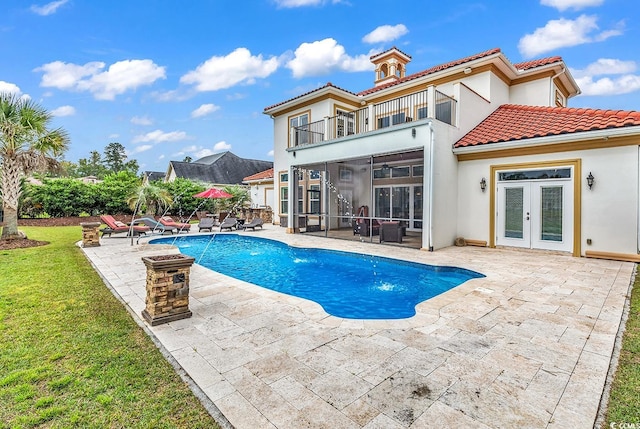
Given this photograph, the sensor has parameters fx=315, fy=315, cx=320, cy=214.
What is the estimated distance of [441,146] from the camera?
33.6 ft

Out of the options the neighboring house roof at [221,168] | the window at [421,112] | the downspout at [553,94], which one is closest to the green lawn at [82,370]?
the window at [421,112]

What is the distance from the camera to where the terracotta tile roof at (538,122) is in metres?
8.62

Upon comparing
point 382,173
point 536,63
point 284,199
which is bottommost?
point 284,199

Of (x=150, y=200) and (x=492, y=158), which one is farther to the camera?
(x=150, y=200)

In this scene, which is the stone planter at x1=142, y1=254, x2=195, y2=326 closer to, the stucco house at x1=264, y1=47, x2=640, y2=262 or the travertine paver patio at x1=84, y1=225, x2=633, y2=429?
the travertine paver patio at x1=84, y1=225, x2=633, y2=429

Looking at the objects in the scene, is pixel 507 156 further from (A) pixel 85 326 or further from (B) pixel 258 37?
(B) pixel 258 37

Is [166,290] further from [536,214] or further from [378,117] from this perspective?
[378,117]

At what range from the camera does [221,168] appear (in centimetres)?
3994

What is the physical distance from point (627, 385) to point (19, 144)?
15.8 metres

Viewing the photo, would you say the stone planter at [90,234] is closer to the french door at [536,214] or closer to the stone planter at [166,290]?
the stone planter at [166,290]

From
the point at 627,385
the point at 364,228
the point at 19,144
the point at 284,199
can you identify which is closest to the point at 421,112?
the point at 364,228

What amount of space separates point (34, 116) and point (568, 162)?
17.0m

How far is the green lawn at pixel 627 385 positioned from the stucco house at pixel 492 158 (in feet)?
19.3

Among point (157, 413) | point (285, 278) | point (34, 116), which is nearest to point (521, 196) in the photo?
point (285, 278)
